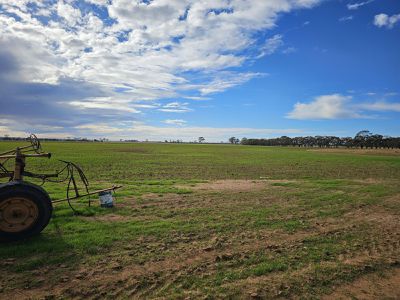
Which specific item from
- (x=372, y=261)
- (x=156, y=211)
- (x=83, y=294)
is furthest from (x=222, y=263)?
(x=156, y=211)

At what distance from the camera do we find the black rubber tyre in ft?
21.7

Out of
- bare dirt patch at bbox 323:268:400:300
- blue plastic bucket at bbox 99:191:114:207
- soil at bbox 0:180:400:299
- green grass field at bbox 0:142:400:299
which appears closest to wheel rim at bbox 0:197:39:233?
green grass field at bbox 0:142:400:299

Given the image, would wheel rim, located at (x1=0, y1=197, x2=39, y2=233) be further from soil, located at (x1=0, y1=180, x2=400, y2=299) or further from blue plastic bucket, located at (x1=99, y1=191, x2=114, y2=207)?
blue plastic bucket, located at (x1=99, y1=191, x2=114, y2=207)

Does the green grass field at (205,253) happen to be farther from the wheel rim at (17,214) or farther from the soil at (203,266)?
the wheel rim at (17,214)

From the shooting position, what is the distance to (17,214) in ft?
22.2

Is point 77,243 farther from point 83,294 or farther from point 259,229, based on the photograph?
point 259,229

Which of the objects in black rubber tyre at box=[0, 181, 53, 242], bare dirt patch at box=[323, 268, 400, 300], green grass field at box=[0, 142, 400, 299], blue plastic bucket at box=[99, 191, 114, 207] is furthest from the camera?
blue plastic bucket at box=[99, 191, 114, 207]

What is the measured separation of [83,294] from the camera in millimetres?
4758

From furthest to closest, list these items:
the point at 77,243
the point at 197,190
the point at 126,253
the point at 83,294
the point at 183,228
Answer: the point at 197,190
the point at 183,228
the point at 77,243
the point at 126,253
the point at 83,294

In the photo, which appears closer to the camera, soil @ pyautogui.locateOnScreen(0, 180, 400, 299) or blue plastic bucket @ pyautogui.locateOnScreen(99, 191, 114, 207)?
soil @ pyautogui.locateOnScreen(0, 180, 400, 299)

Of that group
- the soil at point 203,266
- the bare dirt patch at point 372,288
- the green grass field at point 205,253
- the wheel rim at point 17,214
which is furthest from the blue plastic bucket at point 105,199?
the bare dirt patch at point 372,288

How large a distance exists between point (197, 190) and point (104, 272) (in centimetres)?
979

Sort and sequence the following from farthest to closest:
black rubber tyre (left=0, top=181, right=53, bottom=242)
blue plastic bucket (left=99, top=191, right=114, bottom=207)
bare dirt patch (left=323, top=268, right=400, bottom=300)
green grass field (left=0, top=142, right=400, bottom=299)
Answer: blue plastic bucket (left=99, top=191, right=114, bottom=207), black rubber tyre (left=0, top=181, right=53, bottom=242), green grass field (left=0, top=142, right=400, bottom=299), bare dirt patch (left=323, top=268, right=400, bottom=300)

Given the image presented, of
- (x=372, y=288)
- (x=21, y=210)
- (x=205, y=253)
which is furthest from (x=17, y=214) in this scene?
(x=372, y=288)
